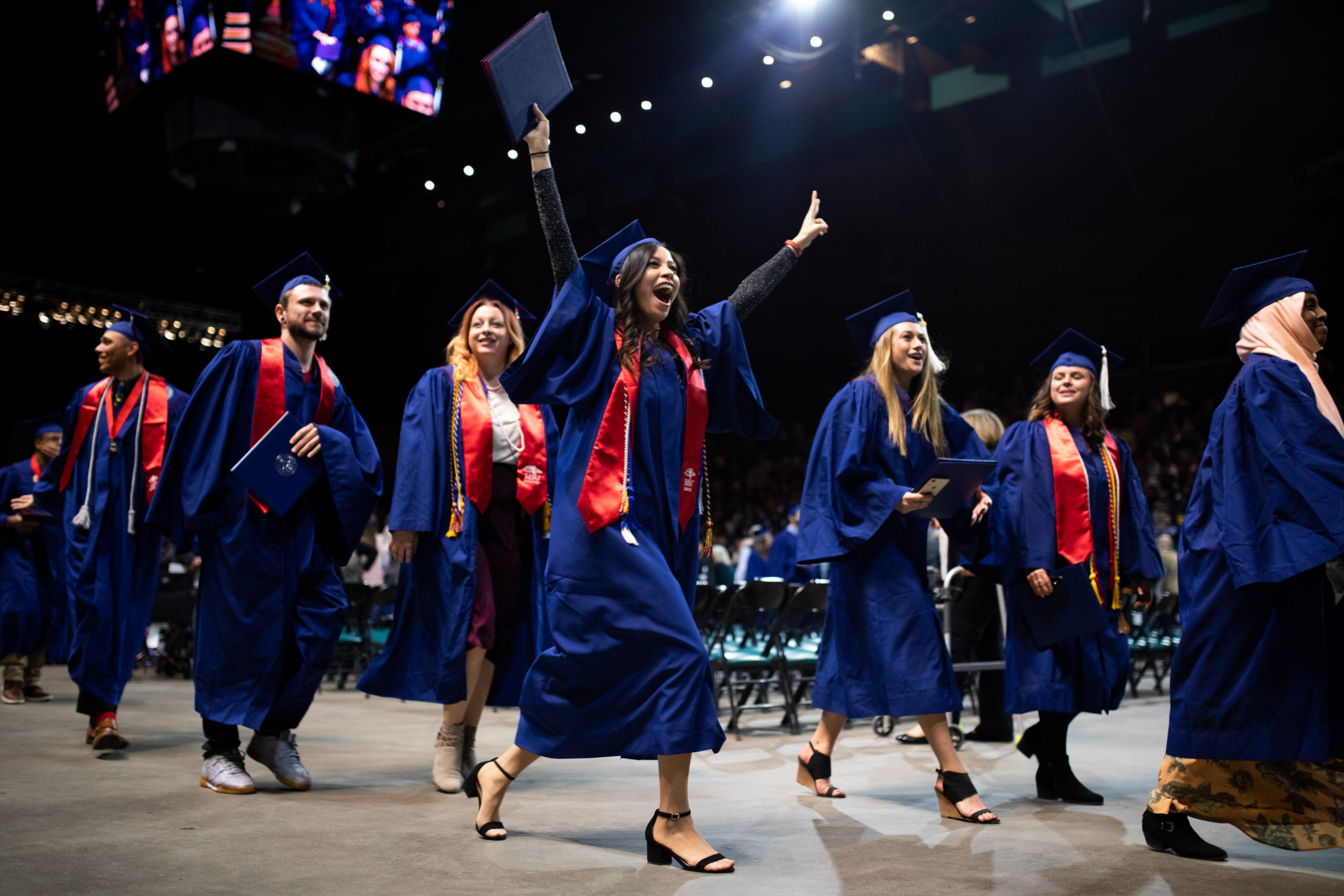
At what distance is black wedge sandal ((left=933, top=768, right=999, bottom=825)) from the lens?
3273 millimetres

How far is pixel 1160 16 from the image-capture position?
12.0m

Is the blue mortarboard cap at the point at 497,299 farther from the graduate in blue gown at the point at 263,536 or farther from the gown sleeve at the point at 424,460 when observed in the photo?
the graduate in blue gown at the point at 263,536

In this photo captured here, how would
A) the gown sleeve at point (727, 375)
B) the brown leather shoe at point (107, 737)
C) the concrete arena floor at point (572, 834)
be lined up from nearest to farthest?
the concrete arena floor at point (572, 834) → the gown sleeve at point (727, 375) → the brown leather shoe at point (107, 737)

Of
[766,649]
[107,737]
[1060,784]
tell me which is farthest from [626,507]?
[766,649]

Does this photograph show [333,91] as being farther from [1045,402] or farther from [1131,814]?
[1131,814]

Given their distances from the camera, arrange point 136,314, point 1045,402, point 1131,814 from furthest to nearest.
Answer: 1. point 136,314
2. point 1045,402
3. point 1131,814

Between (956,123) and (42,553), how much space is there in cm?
1167

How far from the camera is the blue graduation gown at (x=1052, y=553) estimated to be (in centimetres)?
363

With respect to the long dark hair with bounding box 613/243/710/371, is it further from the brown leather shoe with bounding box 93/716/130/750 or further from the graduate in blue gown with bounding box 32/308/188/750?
the brown leather shoe with bounding box 93/716/130/750

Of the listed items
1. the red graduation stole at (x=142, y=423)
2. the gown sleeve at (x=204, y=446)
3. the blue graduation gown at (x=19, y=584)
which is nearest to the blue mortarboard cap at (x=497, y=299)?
the gown sleeve at (x=204, y=446)

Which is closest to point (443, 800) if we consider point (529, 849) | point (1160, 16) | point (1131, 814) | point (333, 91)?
point (529, 849)

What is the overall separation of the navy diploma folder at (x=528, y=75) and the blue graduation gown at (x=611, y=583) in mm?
438

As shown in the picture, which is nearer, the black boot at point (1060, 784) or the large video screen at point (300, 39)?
the black boot at point (1060, 784)

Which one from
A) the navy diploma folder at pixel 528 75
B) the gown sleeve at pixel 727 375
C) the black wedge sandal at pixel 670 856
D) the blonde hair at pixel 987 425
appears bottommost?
the black wedge sandal at pixel 670 856
